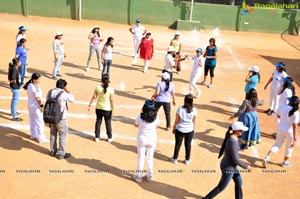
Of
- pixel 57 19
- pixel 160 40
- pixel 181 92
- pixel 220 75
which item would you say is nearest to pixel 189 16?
pixel 160 40

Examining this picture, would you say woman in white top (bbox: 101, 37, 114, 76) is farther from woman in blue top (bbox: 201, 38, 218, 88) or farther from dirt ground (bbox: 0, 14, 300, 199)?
woman in blue top (bbox: 201, 38, 218, 88)

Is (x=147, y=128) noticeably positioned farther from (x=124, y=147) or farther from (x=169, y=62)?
(x=169, y=62)

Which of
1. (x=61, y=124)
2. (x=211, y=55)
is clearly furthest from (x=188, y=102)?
(x=211, y=55)

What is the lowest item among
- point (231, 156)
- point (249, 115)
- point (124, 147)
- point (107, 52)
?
point (124, 147)

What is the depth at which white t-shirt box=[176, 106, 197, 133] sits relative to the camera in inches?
326

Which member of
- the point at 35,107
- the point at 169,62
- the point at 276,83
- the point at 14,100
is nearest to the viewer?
the point at 35,107

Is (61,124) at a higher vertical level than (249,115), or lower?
lower

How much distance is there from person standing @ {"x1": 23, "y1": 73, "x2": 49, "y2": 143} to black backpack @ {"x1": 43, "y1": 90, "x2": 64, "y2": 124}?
2.67 feet

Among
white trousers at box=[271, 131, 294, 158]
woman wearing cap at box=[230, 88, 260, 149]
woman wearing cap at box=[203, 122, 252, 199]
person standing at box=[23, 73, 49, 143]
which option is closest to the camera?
woman wearing cap at box=[203, 122, 252, 199]

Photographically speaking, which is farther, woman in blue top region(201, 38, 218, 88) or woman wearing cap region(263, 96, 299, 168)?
woman in blue top region(201, 38, 218, 88)

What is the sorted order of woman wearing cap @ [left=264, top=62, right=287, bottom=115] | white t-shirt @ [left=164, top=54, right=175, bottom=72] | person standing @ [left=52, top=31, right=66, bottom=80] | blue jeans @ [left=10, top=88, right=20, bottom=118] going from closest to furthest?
1. blue jeans @ [left=10, top=88, right=20, bottom=118]
2. woman wearing cap @ [left=264, top=62, right=287, bottom=115]
3. white t-shirt @ [left=164, top=54, right=175, bottom=72]
4. person standing @ [left=52, top=31, right=66, bottom=80]

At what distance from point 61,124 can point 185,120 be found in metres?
2.74

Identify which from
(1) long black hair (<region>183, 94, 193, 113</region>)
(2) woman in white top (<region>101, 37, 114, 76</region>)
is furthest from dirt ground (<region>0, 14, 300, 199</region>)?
(1) long black hair (<region>183, 94, 193, 113</region>)

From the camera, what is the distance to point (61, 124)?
8.41 meters
